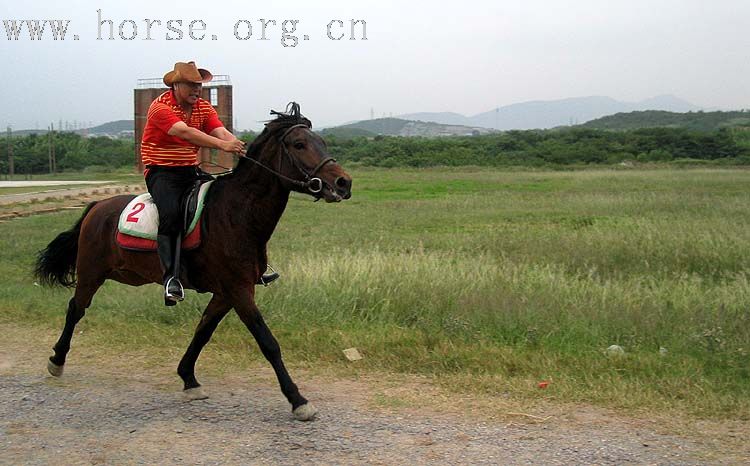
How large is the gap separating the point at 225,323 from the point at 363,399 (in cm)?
256

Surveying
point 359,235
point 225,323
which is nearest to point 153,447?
point 225,323

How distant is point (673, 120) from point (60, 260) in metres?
152

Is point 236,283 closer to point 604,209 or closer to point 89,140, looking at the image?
point 604,209

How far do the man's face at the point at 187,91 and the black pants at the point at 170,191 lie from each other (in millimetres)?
551

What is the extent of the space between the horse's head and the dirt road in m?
1.54

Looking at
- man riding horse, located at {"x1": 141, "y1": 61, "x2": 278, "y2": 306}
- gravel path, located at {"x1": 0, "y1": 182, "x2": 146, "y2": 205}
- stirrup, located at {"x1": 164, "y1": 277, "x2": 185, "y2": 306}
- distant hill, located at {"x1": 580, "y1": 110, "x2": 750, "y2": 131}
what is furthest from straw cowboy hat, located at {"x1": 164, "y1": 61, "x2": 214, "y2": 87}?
distant hill, located at {"x1": 580, "y1": 110, "x2": 750, "y2": 131}

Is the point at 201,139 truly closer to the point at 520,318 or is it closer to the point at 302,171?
the point at 302,171

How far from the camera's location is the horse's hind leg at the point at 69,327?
20.6 ft

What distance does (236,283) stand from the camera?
5.48m

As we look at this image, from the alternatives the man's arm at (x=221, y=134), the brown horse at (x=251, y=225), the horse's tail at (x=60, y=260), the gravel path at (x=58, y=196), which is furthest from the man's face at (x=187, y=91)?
the gravel path at (x=58, y=196)

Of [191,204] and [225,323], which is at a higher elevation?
[191,204]

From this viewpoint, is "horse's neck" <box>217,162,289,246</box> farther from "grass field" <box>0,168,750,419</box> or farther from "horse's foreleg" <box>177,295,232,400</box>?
"grass field" <box>0,168,750,419</box>

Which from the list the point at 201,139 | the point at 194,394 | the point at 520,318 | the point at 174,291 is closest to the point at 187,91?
the point at 201,139

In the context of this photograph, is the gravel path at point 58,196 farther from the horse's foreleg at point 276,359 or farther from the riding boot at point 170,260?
the horse's foreleg at point 276,359
